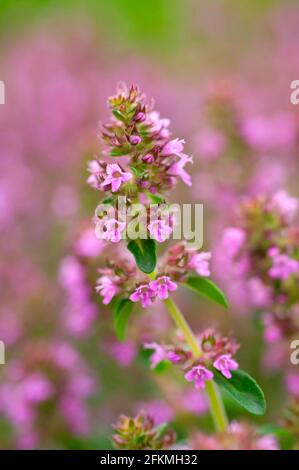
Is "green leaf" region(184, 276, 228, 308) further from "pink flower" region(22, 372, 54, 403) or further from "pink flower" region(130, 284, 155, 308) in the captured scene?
"pink flower" region(22, 372, 54, 403)

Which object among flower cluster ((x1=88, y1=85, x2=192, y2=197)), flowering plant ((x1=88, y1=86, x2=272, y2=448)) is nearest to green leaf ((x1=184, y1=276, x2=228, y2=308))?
flowering plant ((x1=88, y1=86, x2=272, y2=448))

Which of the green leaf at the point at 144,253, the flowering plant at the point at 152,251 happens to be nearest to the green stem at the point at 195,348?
the flowering plant at the point at 152,251

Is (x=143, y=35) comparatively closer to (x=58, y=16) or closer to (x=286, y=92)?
(x=58, y=16)

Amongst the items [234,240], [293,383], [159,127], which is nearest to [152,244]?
[159,127]

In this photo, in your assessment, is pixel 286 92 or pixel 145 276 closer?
pixel 145 276

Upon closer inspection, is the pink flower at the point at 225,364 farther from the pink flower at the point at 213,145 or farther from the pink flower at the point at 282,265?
the pink flower at the point at 213,145

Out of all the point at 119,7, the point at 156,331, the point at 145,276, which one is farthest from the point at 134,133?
the point at 119,7

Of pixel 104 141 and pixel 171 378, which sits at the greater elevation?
pixel 104 141
